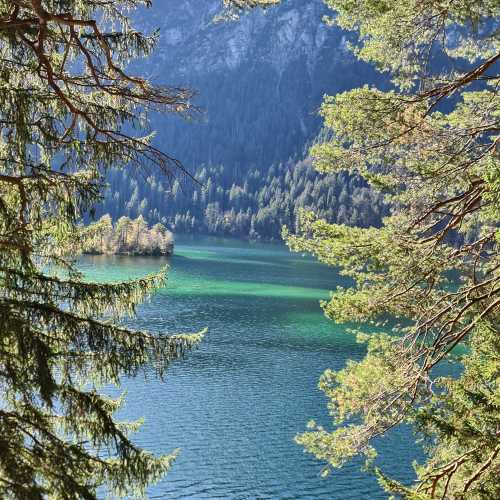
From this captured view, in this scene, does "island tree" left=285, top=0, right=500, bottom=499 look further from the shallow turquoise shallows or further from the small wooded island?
the small wooded island

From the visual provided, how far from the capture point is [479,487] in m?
4.39

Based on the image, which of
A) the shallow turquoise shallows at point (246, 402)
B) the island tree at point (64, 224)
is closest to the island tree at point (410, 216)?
the island tree at point (64, 224)

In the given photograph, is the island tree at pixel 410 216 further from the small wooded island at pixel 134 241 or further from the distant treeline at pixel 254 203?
the distant treeline at pixel 254 203

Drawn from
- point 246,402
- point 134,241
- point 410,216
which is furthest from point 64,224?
point 134,241

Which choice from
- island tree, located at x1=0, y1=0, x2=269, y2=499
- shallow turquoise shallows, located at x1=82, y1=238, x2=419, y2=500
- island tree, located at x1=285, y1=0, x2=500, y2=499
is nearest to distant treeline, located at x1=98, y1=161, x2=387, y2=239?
shallow turquoise shallows, located at x1=82, y1=238, x2=419, y2=500

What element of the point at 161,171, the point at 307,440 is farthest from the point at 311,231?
the point at 161,171

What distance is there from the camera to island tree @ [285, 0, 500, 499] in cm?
620

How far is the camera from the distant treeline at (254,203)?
138500 millimetres

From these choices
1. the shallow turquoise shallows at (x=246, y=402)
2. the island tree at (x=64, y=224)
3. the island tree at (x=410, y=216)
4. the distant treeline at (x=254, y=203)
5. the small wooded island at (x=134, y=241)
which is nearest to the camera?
the island tree at (x=64, y=224)

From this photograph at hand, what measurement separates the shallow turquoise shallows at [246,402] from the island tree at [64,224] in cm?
1148

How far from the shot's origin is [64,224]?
5.43 m

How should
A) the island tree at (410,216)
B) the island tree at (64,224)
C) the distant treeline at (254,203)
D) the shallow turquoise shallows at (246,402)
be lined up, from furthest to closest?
1. the distant treeline at (254,203)
2. the shallow turquoise shallows at (246,402)
3. the island tree at (410,216)
4. the island tree at (64,224)

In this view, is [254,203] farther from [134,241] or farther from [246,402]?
[246,402]

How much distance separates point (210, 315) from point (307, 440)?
29.2 meters
